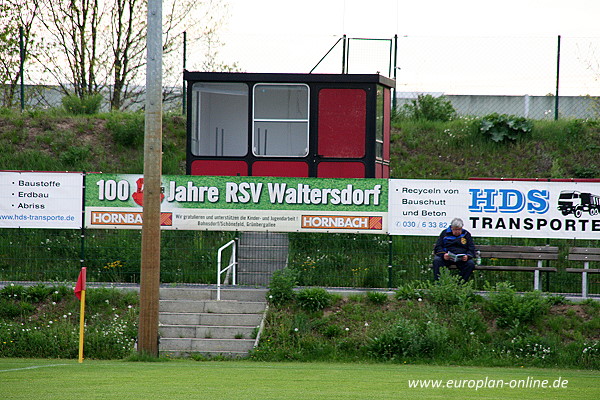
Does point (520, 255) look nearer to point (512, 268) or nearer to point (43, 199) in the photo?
point (512, 268)

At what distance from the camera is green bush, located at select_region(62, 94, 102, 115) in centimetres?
2683

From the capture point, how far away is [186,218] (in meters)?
16.7

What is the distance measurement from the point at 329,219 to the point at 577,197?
4.64 metres

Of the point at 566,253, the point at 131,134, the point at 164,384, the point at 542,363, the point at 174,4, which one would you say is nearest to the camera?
the point at 164,384

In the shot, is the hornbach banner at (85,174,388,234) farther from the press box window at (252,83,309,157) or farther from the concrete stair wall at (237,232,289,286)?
the press box window at (252,83,309,157)

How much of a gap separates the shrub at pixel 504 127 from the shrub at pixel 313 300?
10.8 metres

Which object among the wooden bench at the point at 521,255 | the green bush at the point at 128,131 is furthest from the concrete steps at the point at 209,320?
the green bush at the point at 128,131

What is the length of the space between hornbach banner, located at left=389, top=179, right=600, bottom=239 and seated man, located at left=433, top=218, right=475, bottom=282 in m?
0.58

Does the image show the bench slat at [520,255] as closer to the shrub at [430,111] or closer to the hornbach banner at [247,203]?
the hornbach banner at [247,203]

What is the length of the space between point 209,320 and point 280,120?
5.69m

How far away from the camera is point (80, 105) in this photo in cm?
2686

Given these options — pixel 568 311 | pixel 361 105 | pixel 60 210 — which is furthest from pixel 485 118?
pixel 60 210

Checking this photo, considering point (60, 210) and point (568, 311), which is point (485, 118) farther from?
point (60, 210)

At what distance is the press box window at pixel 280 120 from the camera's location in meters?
19.3
